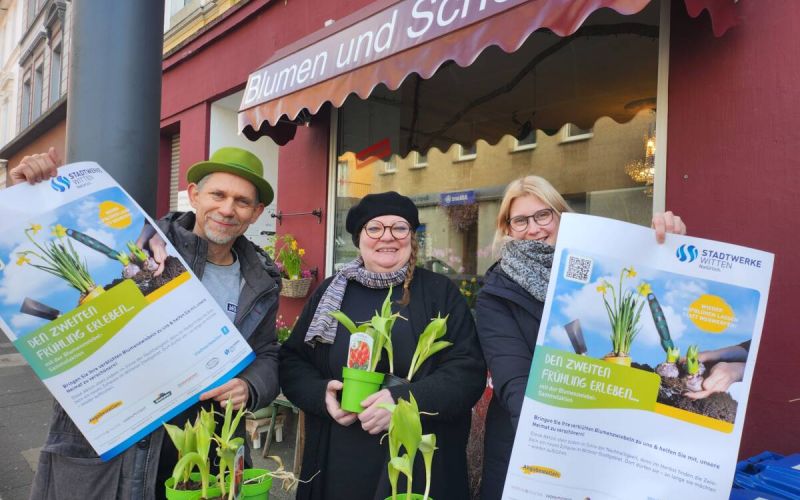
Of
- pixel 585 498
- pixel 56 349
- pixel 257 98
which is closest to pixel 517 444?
pixel 585 498

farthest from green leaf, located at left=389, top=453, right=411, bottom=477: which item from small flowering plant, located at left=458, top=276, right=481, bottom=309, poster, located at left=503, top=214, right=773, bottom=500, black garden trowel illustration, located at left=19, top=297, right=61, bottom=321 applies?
small flowering plant, located at left=458, top=276, right=481, bottom=309

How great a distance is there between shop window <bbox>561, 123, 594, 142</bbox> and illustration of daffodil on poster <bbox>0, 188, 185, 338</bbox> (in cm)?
405

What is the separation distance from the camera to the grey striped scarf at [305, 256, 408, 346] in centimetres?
182

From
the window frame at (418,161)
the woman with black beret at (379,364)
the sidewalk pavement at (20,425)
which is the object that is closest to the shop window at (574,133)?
the window frame at (418,161)

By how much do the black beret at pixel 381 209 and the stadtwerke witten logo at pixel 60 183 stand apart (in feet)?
2.99

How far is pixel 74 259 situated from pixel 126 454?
2.05 feet

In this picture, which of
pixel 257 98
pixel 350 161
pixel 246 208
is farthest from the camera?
pixel 350 161

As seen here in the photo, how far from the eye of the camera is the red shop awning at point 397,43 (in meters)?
2.37

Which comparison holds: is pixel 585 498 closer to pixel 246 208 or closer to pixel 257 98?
pixel 246 208

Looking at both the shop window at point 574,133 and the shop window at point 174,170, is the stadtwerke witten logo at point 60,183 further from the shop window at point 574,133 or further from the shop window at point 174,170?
the shop window at point 174,170

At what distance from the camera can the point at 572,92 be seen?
16.0ft

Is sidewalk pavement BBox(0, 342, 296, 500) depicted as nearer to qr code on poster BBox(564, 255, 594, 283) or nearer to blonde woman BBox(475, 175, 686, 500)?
blonde woman BBox(475, 175, 686, 500)

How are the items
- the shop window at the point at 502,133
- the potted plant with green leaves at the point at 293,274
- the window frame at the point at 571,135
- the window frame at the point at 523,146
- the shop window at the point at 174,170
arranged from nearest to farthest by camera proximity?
the shop window at the point at 502,133 < the window frame at the point at 571,135 < the window frame at the point at 523,146 < the potted plant with green leaves at the point at 293,274 < the shop window at the point at 174,170

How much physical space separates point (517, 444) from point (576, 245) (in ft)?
1.67
